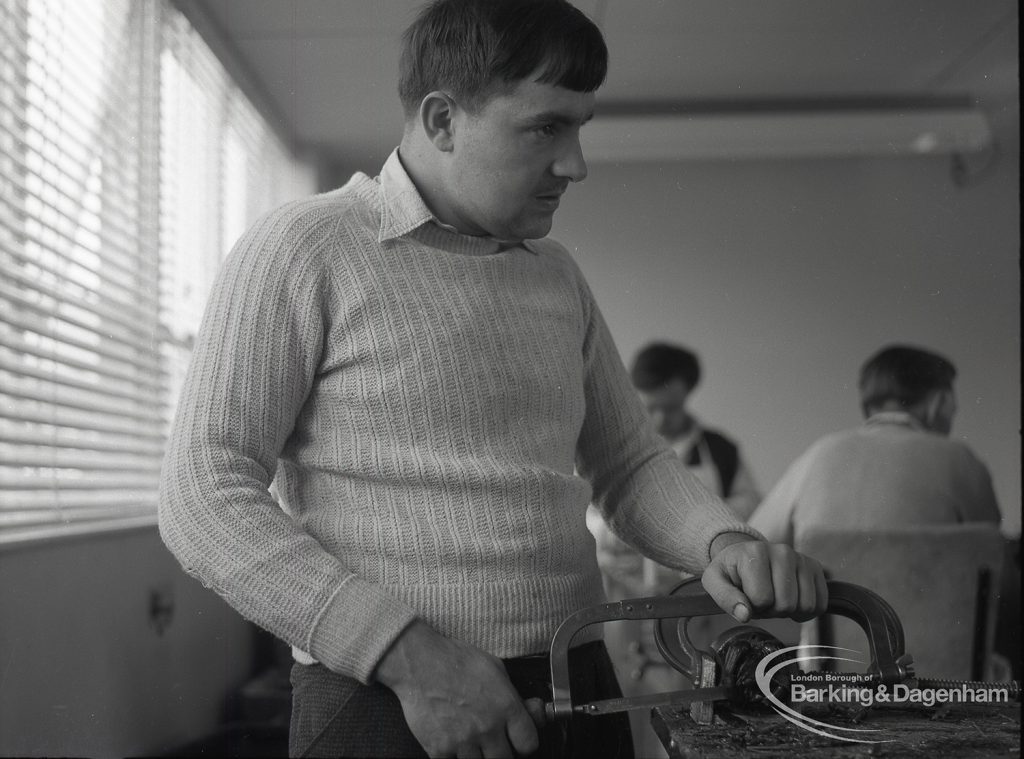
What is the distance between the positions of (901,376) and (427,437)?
69 centimetres

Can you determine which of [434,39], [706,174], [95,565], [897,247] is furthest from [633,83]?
[95,565]

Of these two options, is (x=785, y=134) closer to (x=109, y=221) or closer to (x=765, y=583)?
(x=765, y=583)

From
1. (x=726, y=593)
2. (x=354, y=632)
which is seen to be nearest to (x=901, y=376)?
(x=726, y=593)

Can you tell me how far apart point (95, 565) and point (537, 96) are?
65 cm

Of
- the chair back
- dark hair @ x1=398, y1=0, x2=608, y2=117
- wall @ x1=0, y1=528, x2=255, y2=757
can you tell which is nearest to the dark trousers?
wall @ x1=0, y1=528, x2=255, y2=757

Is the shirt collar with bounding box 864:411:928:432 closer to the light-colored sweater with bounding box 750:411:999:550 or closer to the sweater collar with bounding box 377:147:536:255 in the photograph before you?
the light-colored sweater with bounding box 750:411:999:550

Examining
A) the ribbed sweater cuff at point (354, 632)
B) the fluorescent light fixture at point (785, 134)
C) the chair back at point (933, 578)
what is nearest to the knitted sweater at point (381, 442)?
the ribbed sweater cuff at point (354, 632)

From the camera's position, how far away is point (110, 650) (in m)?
1.03

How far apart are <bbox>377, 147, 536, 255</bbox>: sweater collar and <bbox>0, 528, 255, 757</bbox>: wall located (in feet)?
1.46

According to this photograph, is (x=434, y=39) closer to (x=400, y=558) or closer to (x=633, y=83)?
(x=633, y=83)

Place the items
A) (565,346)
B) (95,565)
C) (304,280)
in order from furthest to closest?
(95,565)
(565,346)
(304,280)

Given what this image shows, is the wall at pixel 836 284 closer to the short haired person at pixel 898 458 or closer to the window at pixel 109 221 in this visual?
the short haired person at pixel 898 458

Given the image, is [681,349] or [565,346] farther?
[681,349]

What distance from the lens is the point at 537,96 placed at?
785mm
